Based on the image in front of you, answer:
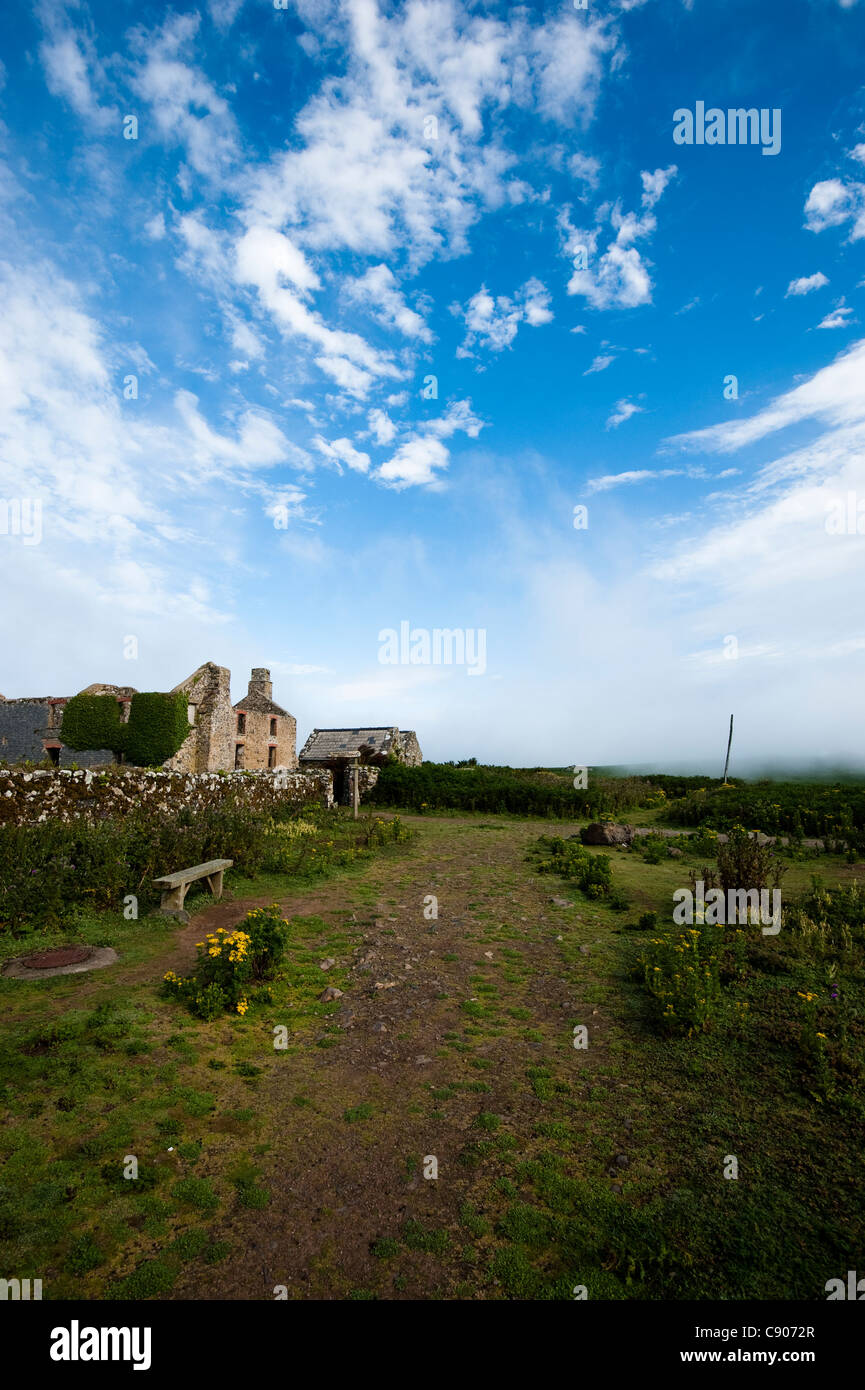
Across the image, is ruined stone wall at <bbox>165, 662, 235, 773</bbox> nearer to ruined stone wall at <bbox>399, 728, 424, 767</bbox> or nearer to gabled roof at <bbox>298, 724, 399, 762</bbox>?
gabled roof at <bbox>298, 724, 399, 762</bbox>

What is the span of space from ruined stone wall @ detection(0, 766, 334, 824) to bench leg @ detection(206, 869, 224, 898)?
10.2ft

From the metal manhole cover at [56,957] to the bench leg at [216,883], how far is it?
2.73 meters

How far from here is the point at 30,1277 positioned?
326 cm

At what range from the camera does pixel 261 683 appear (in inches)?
1502

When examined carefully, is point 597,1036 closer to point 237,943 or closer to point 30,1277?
point 237,943

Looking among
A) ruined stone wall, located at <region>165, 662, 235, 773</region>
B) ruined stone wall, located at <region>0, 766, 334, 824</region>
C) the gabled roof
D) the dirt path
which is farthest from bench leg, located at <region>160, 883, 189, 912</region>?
ruined stone wall, located at <region>165, 662, 235, 773</region>

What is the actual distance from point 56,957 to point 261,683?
1235 inches

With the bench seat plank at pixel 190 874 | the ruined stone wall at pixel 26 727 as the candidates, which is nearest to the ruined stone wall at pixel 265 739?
the ruined stone wall at pixel 26 727

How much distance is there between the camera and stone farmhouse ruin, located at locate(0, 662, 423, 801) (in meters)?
28.8

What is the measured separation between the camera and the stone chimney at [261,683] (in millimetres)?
37969

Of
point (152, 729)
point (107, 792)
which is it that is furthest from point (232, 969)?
point (152, 729)

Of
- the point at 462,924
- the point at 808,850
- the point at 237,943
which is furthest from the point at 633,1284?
the point at 808,850

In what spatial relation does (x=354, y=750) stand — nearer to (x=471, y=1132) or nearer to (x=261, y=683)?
(x=261, y=683)
